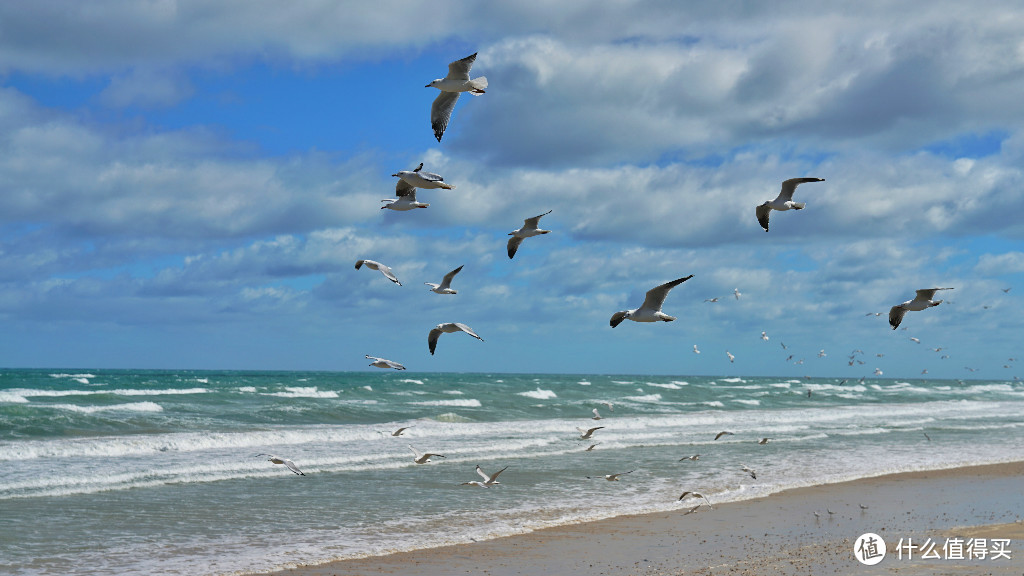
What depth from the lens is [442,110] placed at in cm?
1090

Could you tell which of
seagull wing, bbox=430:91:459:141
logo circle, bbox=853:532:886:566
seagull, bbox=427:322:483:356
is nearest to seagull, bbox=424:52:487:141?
seagull wing, bbox=430:91:459:141

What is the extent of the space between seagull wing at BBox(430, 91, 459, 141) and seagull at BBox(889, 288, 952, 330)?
23.5 feet

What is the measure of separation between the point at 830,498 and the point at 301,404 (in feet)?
79.9

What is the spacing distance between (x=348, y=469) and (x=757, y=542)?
946cm

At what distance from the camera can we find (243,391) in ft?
144

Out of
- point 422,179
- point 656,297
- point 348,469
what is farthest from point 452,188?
point 348,469

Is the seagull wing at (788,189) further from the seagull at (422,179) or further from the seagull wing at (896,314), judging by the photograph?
the seagull at (422,179)

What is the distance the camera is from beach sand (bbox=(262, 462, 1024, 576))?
10188mm

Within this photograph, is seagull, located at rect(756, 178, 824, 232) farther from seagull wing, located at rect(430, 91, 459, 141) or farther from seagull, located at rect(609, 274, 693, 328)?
seagull wing, located at rect(430, 91, 459, 141)

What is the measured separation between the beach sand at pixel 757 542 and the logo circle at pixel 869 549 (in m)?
0.11

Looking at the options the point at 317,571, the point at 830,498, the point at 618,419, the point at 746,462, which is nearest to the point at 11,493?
the point at 317,571

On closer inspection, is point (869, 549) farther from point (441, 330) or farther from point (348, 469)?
point (348, 469)

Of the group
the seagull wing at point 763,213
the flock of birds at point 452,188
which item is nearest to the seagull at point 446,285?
the flock of birds at point 452,188

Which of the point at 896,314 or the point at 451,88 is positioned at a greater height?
the point at 451,88
